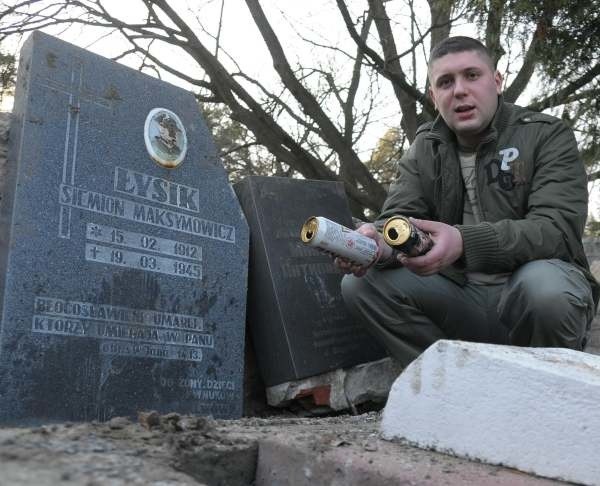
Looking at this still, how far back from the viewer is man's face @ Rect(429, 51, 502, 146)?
2773 mm

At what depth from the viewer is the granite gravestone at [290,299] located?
305cm

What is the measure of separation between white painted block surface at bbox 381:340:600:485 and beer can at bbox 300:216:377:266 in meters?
0.65

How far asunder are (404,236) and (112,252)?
1.09 metres

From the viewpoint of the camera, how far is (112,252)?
2598mm

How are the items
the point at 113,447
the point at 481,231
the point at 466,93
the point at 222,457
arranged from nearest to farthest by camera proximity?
the point at 113,447
the point at 222,457
the point at 481,231
the point at 466,93

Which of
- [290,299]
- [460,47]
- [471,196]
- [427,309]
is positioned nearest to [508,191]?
[471,196]

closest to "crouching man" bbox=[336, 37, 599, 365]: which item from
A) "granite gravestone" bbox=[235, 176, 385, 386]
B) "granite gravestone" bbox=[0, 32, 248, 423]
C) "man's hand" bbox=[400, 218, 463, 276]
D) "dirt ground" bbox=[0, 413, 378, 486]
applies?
"man's hand" bbox=[400, 218, 463, 276]

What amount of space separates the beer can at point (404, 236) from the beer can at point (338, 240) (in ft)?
0.57

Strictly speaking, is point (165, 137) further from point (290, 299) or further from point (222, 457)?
point (222, 457)

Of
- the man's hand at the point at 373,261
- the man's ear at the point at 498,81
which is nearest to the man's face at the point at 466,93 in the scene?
the man's ear at the point at 498,81

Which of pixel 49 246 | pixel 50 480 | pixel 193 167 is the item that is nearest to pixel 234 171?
pixel 193 167

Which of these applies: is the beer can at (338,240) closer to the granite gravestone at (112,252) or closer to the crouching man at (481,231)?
the crouching man at (481,231)

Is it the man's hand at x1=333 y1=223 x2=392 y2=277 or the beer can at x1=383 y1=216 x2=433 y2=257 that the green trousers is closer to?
the man's hand at x1=333 y1=223 x2=392 y2=277

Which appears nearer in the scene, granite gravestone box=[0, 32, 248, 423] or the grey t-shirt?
granite gravestone box=[0, 32, 248, 423]
